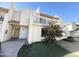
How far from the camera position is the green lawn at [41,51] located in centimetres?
365

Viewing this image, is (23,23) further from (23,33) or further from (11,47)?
(11,47)

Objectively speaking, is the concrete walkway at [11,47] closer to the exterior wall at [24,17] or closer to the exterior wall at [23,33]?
the exterior wall at [23,33]

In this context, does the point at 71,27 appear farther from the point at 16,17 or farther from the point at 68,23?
the point at 16,17

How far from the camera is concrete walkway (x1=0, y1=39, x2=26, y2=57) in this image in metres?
3.60

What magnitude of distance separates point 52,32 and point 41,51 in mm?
603

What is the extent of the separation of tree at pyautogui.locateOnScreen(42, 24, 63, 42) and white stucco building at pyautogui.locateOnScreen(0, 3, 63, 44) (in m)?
0.11

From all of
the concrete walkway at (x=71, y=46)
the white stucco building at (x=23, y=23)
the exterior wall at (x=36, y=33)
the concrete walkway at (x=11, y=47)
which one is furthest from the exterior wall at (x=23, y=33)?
the concrete walkway at (x=71, y=46)

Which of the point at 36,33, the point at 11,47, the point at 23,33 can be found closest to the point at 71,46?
the point at 36,33

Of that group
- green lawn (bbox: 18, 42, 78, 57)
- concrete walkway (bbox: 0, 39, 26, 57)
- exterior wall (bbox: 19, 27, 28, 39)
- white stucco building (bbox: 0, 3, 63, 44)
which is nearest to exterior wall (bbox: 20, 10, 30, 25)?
white stucco building (bbox: 0, 3, 63, 44)

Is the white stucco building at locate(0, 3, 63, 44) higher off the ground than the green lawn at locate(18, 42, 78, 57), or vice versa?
the white stucco building at locate(0, 3, 63, 44)

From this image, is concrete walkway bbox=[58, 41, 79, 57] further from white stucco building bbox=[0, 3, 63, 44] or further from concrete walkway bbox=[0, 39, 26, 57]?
concrete walkway bbox=[0, 39, 26, 57]

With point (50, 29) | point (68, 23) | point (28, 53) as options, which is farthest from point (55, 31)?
point (28, 53)

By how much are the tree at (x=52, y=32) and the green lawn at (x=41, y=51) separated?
8.5 inches

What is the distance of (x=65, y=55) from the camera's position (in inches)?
144
